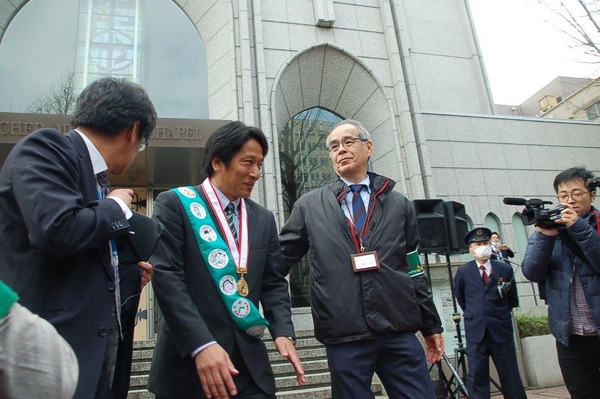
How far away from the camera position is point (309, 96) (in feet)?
34.4

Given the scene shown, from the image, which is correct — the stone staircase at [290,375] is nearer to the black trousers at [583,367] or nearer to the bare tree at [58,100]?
the black trousers at [583,367]

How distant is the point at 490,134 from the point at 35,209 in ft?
38.8

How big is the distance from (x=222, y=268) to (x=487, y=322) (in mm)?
4427

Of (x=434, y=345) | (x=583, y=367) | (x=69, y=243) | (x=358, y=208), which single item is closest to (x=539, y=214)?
(x=583, y=367)

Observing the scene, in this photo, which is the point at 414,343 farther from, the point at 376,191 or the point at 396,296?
the point at 376,191

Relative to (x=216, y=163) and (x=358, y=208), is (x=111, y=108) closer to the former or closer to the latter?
(x=216, y=163)

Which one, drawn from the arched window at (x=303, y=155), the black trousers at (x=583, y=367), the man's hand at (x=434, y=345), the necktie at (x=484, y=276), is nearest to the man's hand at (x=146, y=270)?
the man's hand at (x=434, y=345)

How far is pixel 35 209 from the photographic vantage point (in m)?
1.46

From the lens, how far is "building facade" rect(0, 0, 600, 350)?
340 inches

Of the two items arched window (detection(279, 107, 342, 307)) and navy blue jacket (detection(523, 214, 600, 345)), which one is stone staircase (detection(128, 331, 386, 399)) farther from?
arched window (detection(279, 107, 342, 307))

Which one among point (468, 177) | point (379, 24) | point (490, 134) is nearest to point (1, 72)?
point (379, 24)

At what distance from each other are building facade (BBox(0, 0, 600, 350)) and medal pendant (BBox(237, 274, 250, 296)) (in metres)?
5.98

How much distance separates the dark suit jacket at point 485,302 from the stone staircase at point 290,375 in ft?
4.69

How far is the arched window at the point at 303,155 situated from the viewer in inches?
397
